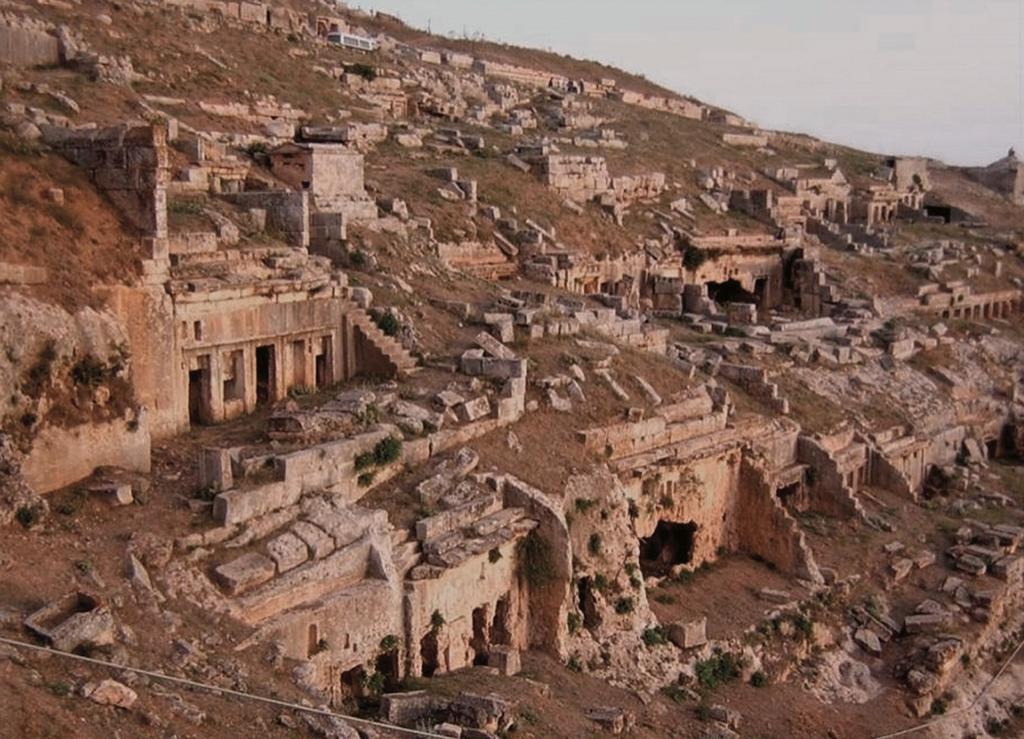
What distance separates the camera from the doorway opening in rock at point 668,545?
21953 millimetres

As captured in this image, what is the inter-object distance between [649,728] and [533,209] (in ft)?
74.4

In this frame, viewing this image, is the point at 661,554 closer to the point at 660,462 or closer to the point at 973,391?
the point at 660,462

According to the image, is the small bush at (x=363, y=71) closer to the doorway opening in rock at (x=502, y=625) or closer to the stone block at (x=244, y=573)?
the doorway opening in rock at (x=502, y=625)

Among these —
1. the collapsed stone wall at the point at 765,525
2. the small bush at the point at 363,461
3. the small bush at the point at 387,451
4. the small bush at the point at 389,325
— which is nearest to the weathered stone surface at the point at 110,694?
the small bush at the point at 363,461

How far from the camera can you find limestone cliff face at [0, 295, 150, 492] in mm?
14469

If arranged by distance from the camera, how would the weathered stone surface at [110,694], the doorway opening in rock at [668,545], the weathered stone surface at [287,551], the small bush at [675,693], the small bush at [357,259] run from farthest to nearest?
the small bush at [357,259], the doorway opening in rock at [668,545], the small bush at [675,693], the weathered stone surface at [287,551], the weathered stone surface at [110,694]

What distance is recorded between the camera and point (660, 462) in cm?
2077

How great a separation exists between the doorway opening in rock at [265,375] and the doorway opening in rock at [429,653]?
209 inches

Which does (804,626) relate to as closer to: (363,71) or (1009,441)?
(1009,441)

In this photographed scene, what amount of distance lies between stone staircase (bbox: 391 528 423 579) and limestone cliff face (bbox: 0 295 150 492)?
345cm

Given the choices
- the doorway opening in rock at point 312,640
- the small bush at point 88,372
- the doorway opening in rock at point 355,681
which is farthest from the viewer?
the small bush at point 88,372

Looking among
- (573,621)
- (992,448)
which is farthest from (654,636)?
(992,448)

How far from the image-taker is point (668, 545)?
22359 mm

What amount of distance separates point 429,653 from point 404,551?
4.83ft
